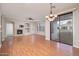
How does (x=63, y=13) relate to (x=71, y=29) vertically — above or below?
above

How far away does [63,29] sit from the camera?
2.40 m

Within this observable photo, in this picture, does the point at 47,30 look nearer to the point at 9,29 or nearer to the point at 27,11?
the point at 27,11

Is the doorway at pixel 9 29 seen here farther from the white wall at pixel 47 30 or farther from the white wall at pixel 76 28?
the white wall at pixel 76 28

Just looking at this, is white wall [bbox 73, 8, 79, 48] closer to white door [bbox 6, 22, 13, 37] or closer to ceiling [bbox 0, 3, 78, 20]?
ceiling [bbox 0, 3, 78, 20]

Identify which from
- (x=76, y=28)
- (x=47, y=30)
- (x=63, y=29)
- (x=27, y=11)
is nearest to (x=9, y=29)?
(x=27, y=11)

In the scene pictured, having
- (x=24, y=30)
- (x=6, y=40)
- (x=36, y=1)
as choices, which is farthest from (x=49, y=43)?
(x=36, y=1)

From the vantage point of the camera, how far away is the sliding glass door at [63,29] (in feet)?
7.73

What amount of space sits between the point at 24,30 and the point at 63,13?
1029 mm

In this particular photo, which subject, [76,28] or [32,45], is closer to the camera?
[76,28]

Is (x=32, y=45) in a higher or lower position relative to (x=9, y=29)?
lower

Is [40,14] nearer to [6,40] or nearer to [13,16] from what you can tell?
[13,16]

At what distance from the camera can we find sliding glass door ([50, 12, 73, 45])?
236cm

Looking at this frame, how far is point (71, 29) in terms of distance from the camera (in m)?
2.36

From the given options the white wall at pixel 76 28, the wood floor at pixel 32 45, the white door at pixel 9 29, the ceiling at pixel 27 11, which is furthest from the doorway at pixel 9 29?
the white wall at pixel 76 28
